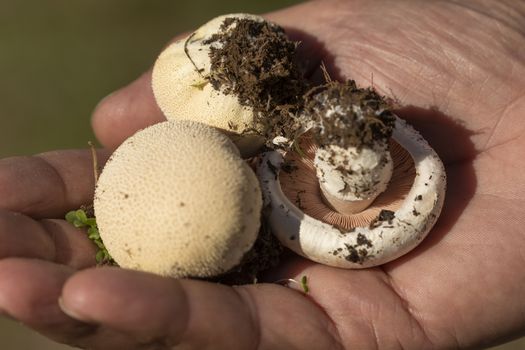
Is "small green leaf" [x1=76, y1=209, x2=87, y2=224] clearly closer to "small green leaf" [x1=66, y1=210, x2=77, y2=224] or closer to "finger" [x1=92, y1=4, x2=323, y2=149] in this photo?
"small green leaf" [x1=66, y1=210, x2=77, y2=224]

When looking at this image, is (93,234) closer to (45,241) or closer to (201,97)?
(45,241)

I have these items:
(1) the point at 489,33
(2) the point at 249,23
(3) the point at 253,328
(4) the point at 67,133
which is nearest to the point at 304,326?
(3) the point at 253,328

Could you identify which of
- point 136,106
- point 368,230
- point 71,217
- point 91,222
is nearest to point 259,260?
point 368,230

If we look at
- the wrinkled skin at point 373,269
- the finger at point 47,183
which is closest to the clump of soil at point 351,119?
the wrinkled skin at point 373,269

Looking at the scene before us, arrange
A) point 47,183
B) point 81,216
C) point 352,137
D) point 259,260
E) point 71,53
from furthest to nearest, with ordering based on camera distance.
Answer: point 71,53
point 47,183
point 81,216
point 259,260
point 352,137

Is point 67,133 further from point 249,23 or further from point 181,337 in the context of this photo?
point 181,337

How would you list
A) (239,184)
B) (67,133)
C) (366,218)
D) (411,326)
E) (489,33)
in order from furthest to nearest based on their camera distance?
(67,133)
(489,33)
(366,218)
(411,326)
(239,184)
